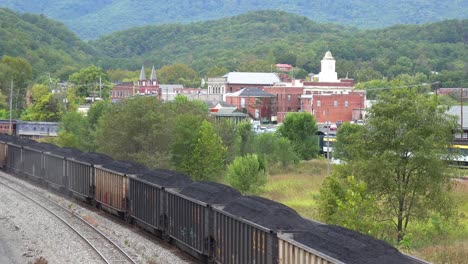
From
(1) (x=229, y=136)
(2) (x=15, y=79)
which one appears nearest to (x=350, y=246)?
(1) (x=229, y=136)

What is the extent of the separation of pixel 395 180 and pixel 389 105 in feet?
11.6

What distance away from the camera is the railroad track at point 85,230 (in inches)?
1237

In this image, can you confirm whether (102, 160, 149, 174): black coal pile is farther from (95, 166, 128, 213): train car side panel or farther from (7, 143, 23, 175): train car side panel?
(7, 143, 23, 175): train car side panel

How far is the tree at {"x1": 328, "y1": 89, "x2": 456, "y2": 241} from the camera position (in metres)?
40.3

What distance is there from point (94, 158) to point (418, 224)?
17.3m

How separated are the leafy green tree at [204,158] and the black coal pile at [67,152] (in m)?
14.2

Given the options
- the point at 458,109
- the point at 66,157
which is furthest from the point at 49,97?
the point at 66,157

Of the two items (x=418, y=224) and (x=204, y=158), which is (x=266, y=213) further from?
(x=204, y=158)

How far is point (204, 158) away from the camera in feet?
217

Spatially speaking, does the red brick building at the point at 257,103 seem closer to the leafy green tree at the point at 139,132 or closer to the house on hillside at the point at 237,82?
the house on hillside at the point at 237,82

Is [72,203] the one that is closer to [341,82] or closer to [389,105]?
[389,105]

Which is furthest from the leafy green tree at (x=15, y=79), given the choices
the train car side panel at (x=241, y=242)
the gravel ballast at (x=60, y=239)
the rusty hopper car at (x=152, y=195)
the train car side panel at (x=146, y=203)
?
the train car side panel at (x=241, y=242)

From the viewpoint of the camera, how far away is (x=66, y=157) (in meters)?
49.0

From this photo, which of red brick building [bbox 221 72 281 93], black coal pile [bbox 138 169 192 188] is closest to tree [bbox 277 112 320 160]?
black coal pile [bbox 138 169 192 188]
